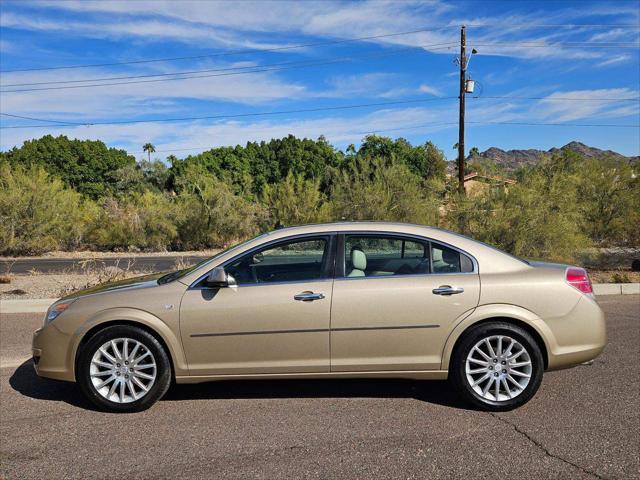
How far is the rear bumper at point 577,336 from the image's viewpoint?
457cm

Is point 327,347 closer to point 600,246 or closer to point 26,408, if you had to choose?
point 26,408

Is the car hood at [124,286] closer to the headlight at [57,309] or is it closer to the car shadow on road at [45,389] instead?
the headlight at [57,309]

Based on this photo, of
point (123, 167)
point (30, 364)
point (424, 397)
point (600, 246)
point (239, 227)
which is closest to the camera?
point (424, 397)

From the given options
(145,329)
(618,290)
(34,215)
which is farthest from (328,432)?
(34,215)

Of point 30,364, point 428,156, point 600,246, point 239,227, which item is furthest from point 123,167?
point 30,364

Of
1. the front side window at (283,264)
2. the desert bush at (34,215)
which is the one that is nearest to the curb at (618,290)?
the front side window at (283,264)

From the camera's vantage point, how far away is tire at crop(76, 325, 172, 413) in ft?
15.1

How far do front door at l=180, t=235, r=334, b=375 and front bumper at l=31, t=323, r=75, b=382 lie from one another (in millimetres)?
1042

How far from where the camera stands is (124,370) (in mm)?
4613

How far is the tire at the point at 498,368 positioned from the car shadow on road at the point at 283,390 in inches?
9.2

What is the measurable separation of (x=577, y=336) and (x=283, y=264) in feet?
8.77

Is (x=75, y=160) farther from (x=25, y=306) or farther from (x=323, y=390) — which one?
(x=323, y=390)

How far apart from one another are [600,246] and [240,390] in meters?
15.3

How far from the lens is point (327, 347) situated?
456cm
